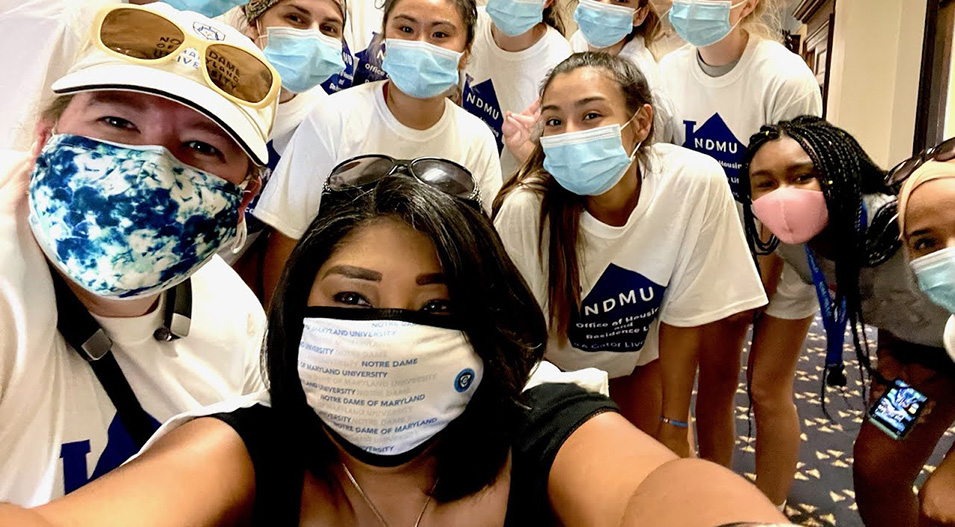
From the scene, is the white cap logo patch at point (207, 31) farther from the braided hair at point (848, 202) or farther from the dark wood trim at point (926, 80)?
the dark wood trim at point (926, 80)

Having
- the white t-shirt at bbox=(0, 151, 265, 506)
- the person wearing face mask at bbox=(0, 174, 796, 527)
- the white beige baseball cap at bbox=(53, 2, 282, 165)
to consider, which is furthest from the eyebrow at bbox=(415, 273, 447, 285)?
the white t-shirt at bbox=(0, 151, 265, 506)

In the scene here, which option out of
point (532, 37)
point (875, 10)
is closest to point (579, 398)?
point (532, 37)

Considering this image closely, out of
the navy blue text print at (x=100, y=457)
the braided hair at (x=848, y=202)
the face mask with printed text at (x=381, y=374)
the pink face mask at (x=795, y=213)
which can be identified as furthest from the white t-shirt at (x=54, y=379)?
the braided hair at (x=848, y=202)

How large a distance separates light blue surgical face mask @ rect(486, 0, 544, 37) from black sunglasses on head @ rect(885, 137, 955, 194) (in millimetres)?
1327

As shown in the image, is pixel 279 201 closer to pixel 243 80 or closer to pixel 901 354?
pixel 243 80

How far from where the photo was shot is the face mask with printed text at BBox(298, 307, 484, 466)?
102 cm

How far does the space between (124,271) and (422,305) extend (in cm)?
47

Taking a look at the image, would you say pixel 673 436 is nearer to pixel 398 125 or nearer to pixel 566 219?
pixel 566 219

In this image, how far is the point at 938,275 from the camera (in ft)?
5.05

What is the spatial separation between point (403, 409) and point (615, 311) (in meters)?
1.11

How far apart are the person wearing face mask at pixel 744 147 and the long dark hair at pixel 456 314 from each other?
4.90ft

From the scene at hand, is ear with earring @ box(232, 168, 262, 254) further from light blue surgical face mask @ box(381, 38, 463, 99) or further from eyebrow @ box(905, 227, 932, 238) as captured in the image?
eyebrow @ box(905, 227, 932, 238)

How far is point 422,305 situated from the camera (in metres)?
1.06

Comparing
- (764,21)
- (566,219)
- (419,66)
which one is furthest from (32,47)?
(764,21)
